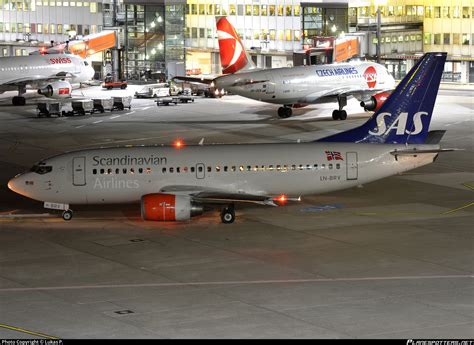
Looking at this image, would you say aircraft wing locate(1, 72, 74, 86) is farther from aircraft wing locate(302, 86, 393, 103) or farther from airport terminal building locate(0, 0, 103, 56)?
airport terminal building locate(0, 0, 103, 56)

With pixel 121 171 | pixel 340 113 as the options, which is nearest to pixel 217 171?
pixel 121 171

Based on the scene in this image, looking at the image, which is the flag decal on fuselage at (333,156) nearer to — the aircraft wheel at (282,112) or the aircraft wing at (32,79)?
the aircraft wheel at (282,112)

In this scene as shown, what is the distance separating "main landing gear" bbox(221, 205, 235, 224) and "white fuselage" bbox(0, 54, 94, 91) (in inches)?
2798

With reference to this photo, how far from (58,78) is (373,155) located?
242 feet

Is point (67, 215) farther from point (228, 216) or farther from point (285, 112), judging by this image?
point (285, 112)

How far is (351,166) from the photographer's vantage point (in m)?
50.5

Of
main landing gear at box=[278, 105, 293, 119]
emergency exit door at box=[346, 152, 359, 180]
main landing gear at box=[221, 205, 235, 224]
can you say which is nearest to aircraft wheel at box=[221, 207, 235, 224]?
main landing gear at box=[221, 205, 235, 224]

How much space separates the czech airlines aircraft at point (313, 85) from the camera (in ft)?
310

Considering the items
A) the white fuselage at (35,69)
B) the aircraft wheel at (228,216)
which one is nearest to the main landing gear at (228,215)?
the aircraft wheel at (228,216)

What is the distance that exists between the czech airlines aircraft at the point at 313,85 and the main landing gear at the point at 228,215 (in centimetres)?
4521

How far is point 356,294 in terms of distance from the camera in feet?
122

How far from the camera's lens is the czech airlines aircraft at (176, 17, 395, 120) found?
94.6 meters

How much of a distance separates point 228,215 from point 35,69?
241ft

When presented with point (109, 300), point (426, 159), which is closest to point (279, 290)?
point (109, 300)
